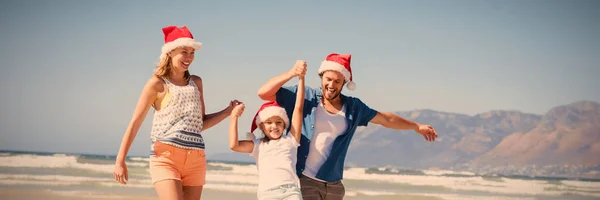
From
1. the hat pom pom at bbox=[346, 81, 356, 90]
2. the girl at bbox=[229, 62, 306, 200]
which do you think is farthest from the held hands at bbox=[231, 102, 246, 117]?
the hat pom pom at bbox=[346, 81, 356, 90]

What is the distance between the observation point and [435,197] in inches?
478

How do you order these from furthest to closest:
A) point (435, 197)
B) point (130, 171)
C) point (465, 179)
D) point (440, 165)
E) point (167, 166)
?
point (440, 165)
point (465, 179)
point (130, 171)
point (435, 197)
point (167, 166)

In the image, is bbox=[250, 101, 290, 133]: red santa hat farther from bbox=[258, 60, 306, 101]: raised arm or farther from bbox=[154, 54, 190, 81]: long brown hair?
bbox=[154, 54, 190, 81]: long brown hair

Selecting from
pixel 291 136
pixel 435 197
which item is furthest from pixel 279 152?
pixel 435 197

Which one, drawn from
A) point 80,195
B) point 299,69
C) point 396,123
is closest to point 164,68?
point 299,69

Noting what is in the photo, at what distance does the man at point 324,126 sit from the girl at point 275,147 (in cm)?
8

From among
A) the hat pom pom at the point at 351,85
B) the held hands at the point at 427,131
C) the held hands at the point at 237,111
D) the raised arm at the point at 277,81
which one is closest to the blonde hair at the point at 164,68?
the held hands at the point at 237,111

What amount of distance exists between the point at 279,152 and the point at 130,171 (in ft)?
37.5

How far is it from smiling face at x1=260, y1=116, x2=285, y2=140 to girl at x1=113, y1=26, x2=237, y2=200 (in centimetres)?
35

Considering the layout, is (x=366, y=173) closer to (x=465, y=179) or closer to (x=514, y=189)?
(x=465, y=179)

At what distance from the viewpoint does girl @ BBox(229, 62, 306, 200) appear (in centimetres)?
379

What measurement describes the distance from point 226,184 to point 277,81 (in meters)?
9.05

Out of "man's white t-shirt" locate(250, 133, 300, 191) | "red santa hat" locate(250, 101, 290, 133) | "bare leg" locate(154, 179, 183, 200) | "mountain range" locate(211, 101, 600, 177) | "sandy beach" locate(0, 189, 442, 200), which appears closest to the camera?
"bare leg" locate(154, 179, 183, 200)

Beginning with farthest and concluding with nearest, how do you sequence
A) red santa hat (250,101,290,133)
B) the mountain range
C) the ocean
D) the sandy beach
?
the mountain range
the ocean
the sandy beach
red santa hat (250,101,290,133)
